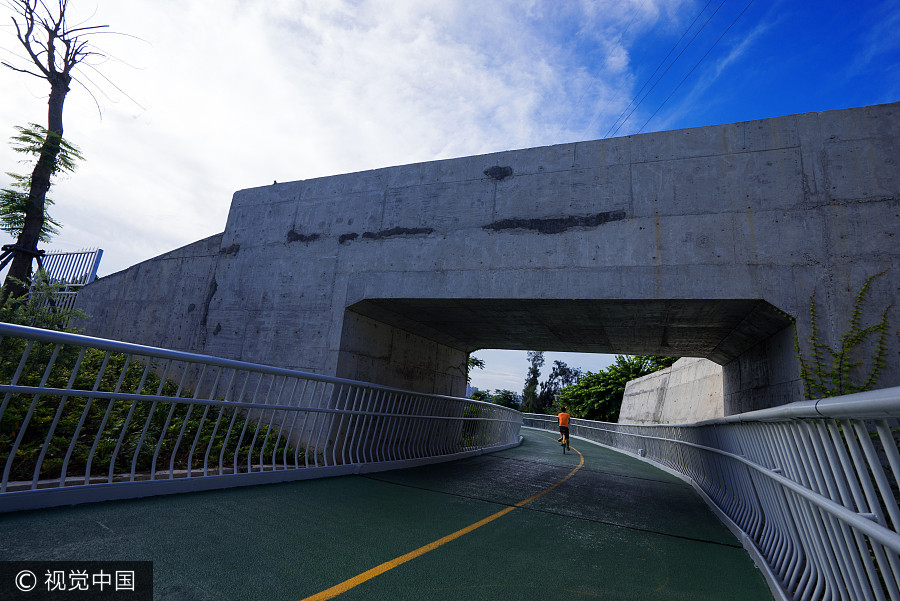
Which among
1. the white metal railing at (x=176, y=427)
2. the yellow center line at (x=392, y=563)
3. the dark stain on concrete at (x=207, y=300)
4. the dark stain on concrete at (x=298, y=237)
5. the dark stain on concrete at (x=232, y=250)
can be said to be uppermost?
the dark stain on concrete at (x=298, y=237)

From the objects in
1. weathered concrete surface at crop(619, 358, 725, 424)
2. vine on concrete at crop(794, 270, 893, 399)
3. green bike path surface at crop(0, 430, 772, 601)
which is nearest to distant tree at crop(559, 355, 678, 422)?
weathered concrete surface at crop(619, 358, 725, 424)

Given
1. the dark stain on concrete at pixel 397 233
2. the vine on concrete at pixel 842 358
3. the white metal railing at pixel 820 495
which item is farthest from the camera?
the dark stain on concrete at pixel 397 233

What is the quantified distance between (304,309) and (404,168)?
4050 millimetres

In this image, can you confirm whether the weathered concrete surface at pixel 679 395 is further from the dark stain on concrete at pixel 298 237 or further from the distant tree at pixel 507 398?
the distant tree at pixel 507 398

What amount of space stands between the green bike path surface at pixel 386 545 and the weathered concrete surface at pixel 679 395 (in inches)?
443

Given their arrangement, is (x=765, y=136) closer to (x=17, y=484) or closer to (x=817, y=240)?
(x=817, y=240)

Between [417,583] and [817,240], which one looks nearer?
[417,583]

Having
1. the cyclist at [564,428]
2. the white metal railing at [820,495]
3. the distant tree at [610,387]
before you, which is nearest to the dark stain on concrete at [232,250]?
the white metal railing at [820,495]

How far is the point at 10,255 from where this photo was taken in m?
14.2

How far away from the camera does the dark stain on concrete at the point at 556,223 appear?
851 cm

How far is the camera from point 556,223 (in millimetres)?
8844

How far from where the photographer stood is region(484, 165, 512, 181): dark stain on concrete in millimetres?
9594

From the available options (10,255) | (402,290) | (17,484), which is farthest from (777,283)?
(10,255)

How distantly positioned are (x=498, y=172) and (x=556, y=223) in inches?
70.2
